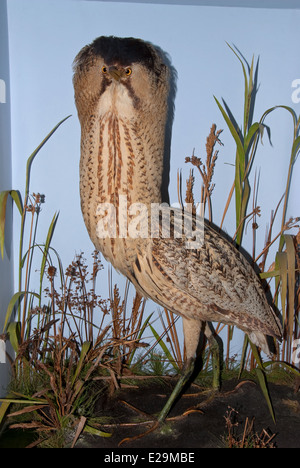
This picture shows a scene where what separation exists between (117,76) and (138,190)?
0.34 metres

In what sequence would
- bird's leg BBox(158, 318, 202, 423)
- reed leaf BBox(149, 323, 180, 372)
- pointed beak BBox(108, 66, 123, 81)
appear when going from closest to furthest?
pointed beak BBox(108, 66, 123, 81), bird's leg BBox(158, 318, 202, 423), reed leaf BBox(149, 323, 180, 372)

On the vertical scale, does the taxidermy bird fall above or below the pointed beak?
below

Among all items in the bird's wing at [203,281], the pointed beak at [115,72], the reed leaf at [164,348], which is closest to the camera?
the pointed beak at [115,72]

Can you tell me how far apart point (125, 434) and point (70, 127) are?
4.00ft

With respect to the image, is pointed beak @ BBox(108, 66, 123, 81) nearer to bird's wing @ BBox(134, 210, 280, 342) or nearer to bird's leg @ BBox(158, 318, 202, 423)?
bird's wing @ BBox(134, 210, 280, 342)

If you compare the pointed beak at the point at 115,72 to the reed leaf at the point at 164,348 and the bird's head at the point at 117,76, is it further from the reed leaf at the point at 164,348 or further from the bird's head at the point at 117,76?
the reed leaf at the point at 164,348

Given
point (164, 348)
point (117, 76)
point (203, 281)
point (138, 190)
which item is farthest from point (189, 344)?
point (117, 76)

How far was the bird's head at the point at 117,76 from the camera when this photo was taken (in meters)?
1.19

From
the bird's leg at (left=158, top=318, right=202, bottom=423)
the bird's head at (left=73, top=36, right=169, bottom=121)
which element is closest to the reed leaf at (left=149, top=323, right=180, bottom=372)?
the bird's leg at (left=158, top=318, right=202, bottom=423)

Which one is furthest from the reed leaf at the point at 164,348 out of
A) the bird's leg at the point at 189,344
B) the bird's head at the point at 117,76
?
the bird's head at the point at 117,76

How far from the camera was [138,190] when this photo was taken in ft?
4.25

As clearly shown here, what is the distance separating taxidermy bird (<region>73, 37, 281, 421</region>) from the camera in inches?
48.4

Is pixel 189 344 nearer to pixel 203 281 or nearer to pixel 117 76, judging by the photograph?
pixel 203 281
